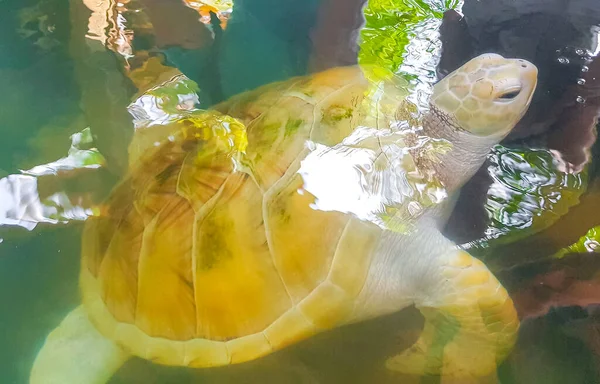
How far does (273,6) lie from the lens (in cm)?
164

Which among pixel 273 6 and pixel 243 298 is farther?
pixel 273 6

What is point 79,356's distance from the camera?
1.08 meters

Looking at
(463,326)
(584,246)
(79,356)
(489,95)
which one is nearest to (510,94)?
(489,95)

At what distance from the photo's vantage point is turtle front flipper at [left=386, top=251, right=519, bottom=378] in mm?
954

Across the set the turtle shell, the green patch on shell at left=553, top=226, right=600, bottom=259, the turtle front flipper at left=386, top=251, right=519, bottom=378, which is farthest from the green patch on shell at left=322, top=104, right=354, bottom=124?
the green patch on shell at left=553, top=226, right=600, bottom=259

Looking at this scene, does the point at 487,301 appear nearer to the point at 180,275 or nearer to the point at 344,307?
the point at 344,307

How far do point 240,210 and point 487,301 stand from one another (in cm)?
51

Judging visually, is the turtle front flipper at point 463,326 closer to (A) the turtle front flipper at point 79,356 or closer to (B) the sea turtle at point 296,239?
(B) the sea turtle at point 296,239

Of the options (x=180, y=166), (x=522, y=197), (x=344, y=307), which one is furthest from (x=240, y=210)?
(x=522, y=197)

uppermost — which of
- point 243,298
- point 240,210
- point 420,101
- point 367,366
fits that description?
point 420,101

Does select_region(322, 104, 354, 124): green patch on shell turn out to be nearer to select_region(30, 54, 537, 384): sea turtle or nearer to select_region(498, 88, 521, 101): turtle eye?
select_region(30, 54, 537, 384): sea turtle

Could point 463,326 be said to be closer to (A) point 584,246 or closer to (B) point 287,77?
(A) point 584,246

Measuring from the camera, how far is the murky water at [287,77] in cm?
104

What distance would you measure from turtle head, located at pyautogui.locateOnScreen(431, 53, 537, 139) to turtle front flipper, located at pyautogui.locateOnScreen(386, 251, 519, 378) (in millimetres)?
293
